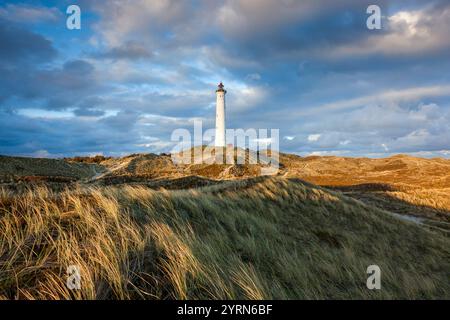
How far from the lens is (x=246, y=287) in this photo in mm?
4312

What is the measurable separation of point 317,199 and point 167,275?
39.5 feet

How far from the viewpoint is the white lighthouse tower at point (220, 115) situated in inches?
2532

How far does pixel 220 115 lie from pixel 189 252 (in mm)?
60606

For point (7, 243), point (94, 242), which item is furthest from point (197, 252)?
point (7, 243)

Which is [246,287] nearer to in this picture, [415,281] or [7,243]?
[7,243]

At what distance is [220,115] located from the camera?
64500 mm

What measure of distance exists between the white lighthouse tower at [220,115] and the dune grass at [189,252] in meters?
52.9
